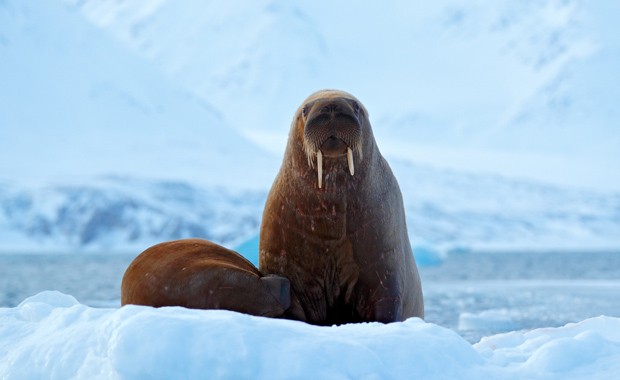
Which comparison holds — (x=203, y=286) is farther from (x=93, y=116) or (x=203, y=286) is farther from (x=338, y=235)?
(x=93, y=116)

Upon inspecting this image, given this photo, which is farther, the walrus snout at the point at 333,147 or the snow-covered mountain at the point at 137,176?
the snow-covered mountain at the point at 137,176

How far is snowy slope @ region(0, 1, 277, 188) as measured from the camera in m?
110

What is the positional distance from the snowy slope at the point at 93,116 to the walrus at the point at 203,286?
314 feet

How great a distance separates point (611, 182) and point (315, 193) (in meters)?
173

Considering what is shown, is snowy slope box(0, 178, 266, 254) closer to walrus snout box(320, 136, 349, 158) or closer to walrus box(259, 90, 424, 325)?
walrus box(259, 90, 424, 325)

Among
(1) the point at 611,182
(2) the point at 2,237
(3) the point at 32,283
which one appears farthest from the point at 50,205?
(1) the point at 611,182

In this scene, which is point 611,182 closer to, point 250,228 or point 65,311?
point 250,228

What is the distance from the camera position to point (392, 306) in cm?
547

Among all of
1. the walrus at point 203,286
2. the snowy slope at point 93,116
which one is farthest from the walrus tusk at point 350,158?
the snowy slope at point 93,116

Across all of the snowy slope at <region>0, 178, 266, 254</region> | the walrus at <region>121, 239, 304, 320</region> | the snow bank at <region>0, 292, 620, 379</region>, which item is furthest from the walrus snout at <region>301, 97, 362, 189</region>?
the snowy slope at <region>0, 178, 266, 254</region>

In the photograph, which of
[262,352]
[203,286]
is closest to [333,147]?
[203,286]

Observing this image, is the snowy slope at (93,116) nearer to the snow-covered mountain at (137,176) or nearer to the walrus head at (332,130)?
the snow-covered mountain at (137,176)

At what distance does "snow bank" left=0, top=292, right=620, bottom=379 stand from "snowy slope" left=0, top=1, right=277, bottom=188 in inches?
3813

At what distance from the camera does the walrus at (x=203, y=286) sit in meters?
5.22
